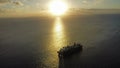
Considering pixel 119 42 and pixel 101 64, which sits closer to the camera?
pixel 101 64

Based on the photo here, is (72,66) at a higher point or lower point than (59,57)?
lower

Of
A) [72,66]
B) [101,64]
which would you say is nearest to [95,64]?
[101,64]

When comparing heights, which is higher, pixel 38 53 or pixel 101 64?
pixel 38 53

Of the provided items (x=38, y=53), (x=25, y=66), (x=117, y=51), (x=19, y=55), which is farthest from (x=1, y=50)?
(x=117, y=51)

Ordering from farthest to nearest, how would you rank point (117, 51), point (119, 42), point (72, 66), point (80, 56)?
point (119, 42) → point (117, 51) → point (80, 56) → point (72, 66)

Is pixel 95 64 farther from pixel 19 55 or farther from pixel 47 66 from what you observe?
pixel 19 55

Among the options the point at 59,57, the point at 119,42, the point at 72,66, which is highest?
the point at 119,42

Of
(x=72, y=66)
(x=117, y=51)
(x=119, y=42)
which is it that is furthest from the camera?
(x=119, y=42)

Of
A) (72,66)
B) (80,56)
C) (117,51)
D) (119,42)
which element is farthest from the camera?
(119,42)

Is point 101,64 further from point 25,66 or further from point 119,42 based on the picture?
point 119,42
